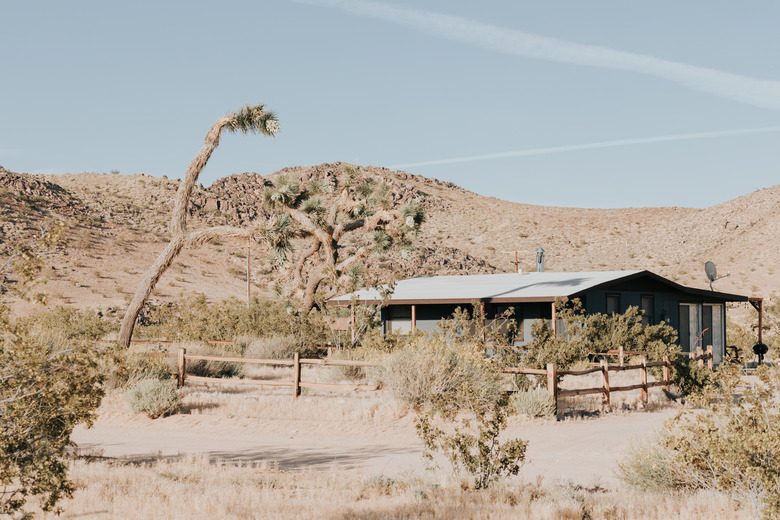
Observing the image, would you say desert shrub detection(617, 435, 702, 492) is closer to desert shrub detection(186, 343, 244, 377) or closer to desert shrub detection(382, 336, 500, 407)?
desert shrub detection(382, 336, 500, 407)

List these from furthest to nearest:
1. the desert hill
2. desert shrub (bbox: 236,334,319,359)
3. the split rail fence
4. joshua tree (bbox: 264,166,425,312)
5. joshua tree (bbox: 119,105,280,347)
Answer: the desert hill, joshua tree (bbox: 264,166,425,312), desert shrub (bbox: 236,334,319,359), joshua tree (bbox: 119,105,280,347), the split rail fence

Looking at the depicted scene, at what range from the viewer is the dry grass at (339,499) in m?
7.57

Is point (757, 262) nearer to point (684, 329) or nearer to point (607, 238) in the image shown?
point (607, 238)

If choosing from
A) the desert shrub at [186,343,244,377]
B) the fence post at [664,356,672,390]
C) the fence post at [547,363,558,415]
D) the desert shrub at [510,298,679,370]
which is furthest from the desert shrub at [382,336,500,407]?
the desert shrub at [186,343,244,377]

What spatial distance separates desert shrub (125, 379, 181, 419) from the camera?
16.2 m

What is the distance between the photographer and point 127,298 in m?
52.6

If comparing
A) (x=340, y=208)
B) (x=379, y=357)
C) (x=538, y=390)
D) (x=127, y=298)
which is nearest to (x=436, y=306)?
(x=340, y=208)

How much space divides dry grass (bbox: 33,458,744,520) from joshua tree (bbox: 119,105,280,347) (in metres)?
14.7

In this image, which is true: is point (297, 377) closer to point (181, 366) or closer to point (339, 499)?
point (181, 366)

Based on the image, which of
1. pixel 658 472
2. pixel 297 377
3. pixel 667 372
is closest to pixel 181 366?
pixel 297 377

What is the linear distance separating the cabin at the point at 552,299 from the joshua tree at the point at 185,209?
5189mm

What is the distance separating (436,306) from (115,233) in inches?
1796

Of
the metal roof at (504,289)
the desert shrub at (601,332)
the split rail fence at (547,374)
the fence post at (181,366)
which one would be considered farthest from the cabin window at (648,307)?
the fence post at (181,366)

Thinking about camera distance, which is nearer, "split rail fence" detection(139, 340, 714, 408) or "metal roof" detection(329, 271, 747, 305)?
"split rail fence" detection(139, 340, 714, 408)
